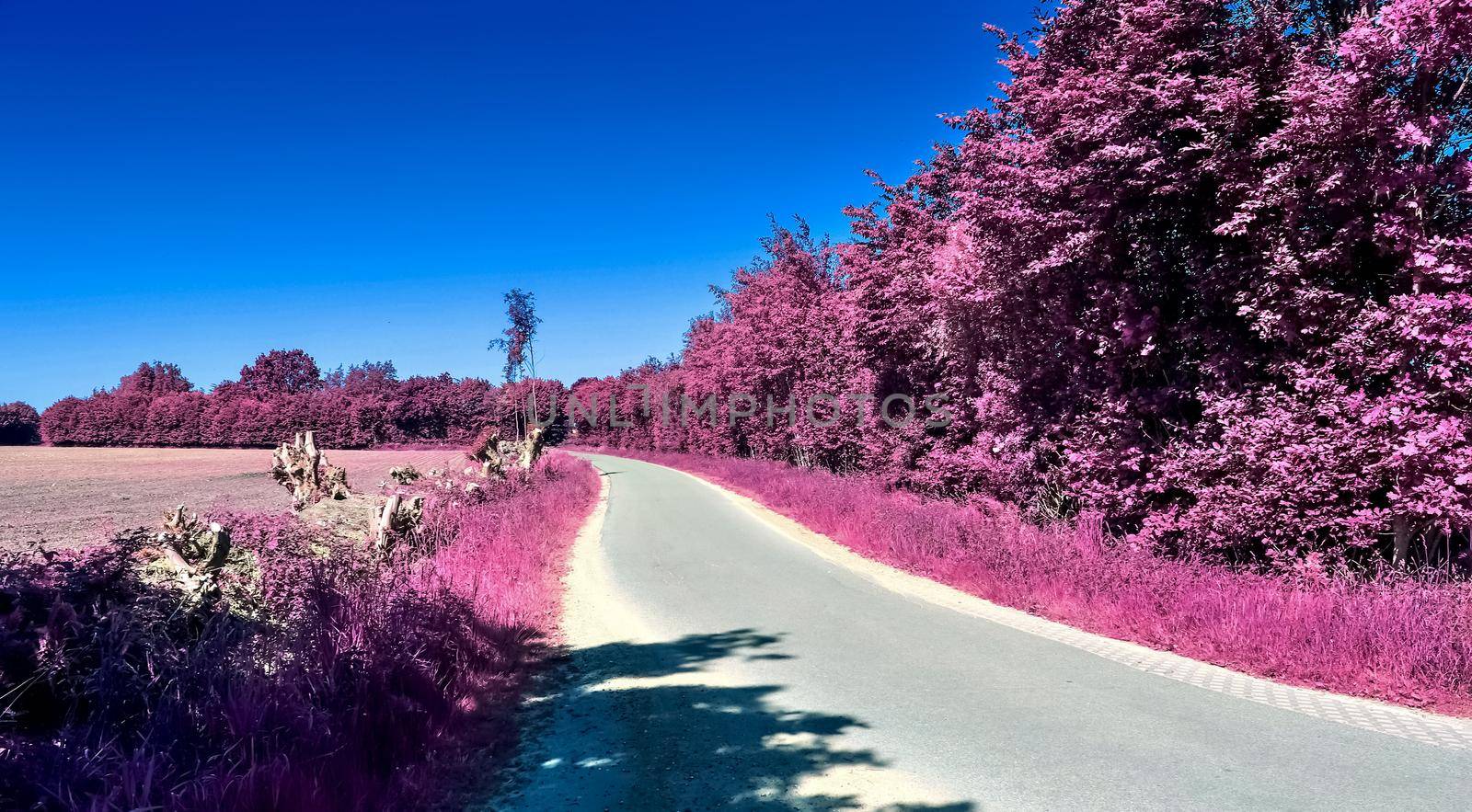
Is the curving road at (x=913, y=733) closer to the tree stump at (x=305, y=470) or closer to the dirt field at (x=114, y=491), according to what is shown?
the dirt field at (x=114, y=491)

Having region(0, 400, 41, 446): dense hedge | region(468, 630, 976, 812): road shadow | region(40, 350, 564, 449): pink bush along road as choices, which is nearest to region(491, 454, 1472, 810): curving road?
region(468, 630, 976, 812): road shadow

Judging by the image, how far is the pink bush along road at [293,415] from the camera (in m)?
74.0

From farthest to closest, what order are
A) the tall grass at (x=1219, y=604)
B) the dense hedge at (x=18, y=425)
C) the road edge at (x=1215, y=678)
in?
the dense hedge at (x=18, y=425) < the tall grass at (x=1219, y=604) < the road edge at (x=1215, y=678)

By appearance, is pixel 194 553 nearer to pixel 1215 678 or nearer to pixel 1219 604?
pixel 1215 678

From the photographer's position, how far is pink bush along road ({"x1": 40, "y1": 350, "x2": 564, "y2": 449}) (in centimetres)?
7400

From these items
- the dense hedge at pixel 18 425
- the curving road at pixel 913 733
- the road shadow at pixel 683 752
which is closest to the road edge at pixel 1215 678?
the curving road at pixel 913 733

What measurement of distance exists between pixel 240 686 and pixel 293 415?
83418 mm

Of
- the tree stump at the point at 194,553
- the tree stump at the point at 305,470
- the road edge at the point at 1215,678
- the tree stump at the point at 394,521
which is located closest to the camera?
the road edge at the point at 1215,678

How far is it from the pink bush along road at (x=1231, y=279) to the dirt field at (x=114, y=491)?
34.7ft

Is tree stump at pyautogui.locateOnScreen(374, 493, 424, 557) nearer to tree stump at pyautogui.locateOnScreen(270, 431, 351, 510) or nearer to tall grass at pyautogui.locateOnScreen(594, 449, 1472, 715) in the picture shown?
tree stump at pyautogui.locateOnScreen(270, 431, 351, 510)

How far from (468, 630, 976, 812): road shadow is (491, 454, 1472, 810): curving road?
1 cm

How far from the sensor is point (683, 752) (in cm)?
416

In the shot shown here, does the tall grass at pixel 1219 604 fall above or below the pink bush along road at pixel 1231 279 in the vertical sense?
below

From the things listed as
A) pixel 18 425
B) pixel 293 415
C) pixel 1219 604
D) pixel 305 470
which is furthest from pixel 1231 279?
pixel 18 425
